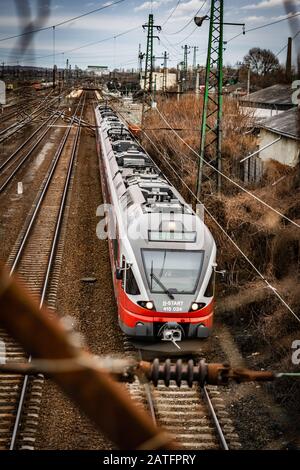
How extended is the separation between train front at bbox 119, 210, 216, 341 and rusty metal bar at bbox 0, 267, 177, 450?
375 inches

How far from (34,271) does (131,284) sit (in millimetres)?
5917

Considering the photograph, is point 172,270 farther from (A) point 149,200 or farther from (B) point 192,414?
(B) point 192,414

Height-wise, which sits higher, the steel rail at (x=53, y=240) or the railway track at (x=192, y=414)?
the steel rail at (x=53, y=240)

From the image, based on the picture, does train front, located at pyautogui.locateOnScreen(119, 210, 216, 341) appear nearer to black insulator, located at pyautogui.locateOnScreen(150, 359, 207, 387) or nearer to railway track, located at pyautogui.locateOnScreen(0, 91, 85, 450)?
railway track, located at pyautogui.locateOnScreen(0, 91, 85, 450)

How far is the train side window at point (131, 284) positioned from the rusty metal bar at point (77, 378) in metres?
9.55

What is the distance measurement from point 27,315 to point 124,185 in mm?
13592

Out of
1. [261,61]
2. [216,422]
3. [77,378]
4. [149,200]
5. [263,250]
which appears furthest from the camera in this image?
[261,61]

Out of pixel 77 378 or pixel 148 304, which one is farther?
pixel 148 304

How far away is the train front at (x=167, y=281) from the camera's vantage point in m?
10.7

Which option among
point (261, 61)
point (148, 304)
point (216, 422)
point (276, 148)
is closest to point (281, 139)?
point (276, 148)

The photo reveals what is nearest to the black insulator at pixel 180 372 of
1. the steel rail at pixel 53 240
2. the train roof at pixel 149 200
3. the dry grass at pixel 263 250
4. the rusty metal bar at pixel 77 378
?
the steel rail at pixel 53 240

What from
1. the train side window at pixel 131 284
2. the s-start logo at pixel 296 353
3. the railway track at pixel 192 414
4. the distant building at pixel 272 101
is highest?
the distant building at pixel 272 101

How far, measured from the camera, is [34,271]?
15.9m

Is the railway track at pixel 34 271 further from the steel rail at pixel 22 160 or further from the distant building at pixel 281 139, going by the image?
the distant building at pixel 281 139
